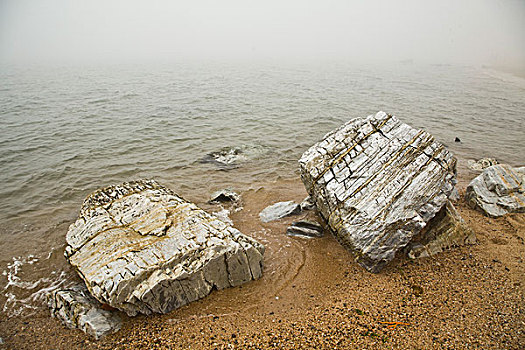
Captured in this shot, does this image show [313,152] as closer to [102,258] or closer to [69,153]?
[102,258]

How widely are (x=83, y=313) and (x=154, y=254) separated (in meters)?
1.89

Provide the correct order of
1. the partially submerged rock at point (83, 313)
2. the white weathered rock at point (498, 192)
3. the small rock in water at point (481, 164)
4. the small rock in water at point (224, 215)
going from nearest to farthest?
1. the partially submerged rock at point (83, 313)
2. the white weathered rock at point (498, 192)
3. the small rock in water at point (224, 215)
4. the small rock in water at point (481, 164)

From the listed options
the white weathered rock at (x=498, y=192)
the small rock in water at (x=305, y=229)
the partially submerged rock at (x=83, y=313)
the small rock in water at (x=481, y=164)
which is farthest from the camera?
the small rock in water at (x=481, y=164)

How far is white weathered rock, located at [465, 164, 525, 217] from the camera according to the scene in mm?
9891

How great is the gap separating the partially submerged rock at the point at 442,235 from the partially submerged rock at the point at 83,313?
7568 millimetres

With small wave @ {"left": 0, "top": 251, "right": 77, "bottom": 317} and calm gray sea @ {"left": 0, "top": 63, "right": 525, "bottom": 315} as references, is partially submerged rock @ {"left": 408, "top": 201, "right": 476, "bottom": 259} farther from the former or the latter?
small wave @ {"left": 0, "top": 251, "right": 77, "bottom": 317}

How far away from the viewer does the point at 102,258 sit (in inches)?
283

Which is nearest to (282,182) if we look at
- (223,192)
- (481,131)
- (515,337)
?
(223,192)

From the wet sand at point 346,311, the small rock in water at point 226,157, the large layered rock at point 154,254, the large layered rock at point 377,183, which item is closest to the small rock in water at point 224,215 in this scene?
the large layered rock at point 154,254

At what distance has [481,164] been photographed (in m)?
15.4

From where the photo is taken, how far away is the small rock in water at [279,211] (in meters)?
10.7

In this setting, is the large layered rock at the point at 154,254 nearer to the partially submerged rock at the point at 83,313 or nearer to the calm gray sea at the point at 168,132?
the partially submerged rock at the point at 83,313

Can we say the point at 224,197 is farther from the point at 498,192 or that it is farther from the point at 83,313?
the point at 498,192

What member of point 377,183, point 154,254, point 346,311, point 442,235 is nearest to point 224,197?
point 154,254
